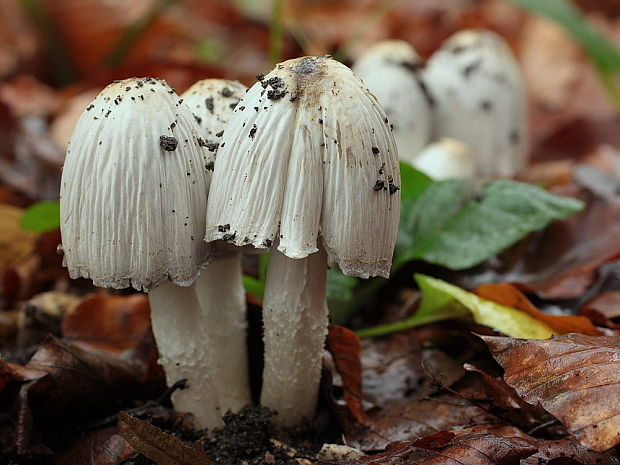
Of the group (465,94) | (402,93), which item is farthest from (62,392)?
(465,94)

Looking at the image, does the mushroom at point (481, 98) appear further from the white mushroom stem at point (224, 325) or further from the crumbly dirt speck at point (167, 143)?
the crumbly dirt speck at point (167, 143)

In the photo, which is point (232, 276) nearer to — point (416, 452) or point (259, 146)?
point (259, 146)

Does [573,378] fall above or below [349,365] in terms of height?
above

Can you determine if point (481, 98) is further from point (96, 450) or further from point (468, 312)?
point (96, 450)

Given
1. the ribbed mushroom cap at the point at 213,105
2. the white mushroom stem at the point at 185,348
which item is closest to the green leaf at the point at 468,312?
the white mushroom stem at the point at 185,348

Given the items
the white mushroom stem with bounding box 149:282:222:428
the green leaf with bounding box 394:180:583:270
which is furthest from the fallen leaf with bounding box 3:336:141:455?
the green leaf with bounding box 394:180:583:270
